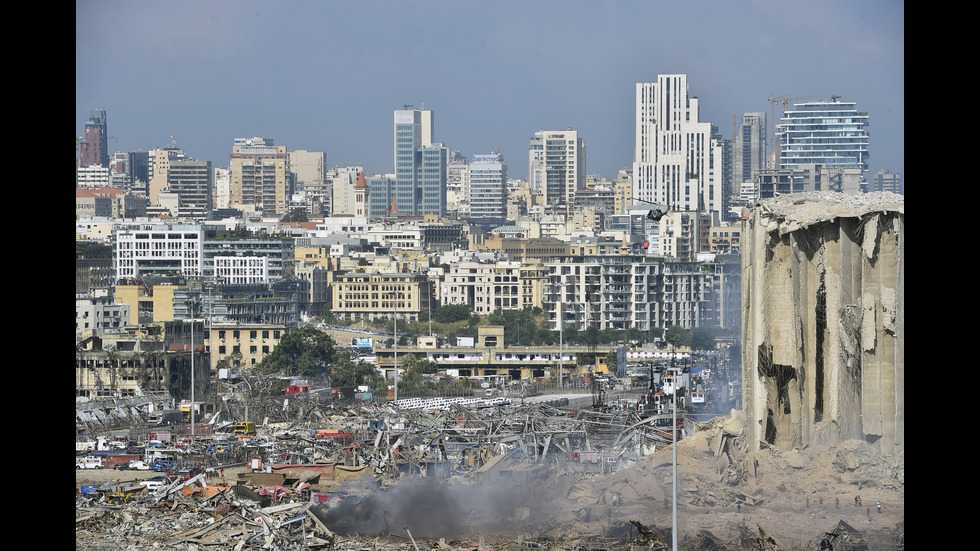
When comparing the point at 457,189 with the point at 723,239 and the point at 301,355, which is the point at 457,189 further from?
the point at 301,355

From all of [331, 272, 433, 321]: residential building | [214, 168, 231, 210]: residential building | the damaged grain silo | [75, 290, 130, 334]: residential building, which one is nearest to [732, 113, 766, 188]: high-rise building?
[214, 168, 231, 210]: residential building

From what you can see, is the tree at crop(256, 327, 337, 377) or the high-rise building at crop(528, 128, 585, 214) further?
the high-rise building at crop(528, 128, 585, 214)

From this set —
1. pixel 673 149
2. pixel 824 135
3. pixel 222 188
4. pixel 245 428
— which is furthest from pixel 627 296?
pixel 222 188

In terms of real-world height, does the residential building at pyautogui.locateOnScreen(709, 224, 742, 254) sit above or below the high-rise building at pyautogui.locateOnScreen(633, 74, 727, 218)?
below

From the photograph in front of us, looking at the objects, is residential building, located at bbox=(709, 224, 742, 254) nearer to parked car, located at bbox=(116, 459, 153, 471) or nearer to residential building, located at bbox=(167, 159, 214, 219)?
residential building, located at bbox=(167, 159, 214, 219)
